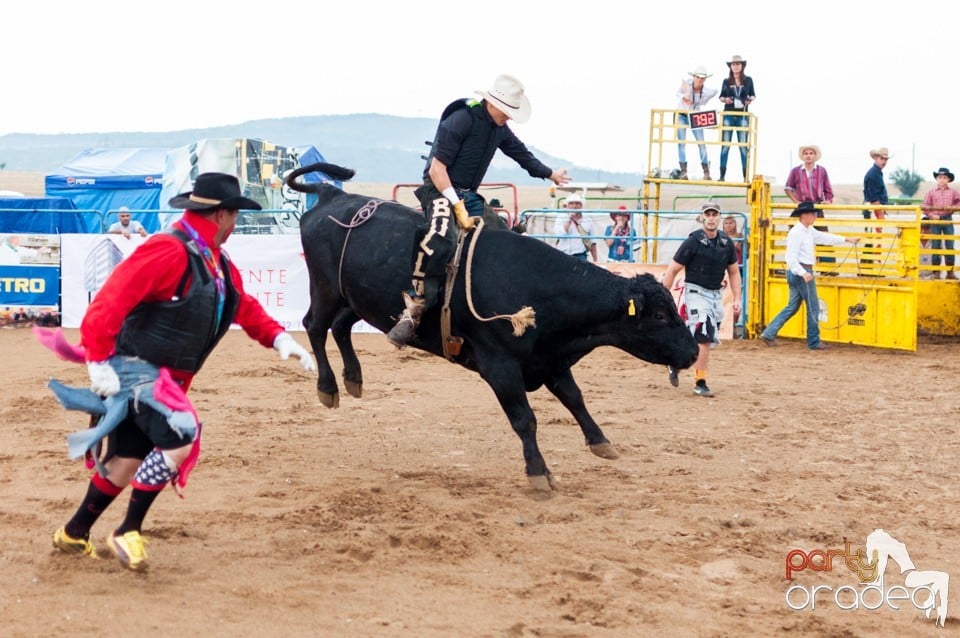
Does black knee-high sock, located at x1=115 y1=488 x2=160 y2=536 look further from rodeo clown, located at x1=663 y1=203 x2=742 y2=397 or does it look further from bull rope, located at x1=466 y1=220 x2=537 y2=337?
rodeo clown, located at x1=663 y1=203 x2=742 y2=397

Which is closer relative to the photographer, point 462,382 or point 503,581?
point 503,581

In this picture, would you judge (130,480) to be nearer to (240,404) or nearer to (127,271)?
(127,271)

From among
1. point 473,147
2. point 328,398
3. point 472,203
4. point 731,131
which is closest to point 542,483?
point 472,203

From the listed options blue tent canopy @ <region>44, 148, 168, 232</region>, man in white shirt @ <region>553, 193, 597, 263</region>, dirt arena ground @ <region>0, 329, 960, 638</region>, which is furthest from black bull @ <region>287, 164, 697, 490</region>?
blue tent canopy @ <region>44, 148, 168, 232</region>

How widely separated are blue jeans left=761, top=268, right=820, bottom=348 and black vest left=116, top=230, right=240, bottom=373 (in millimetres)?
9195

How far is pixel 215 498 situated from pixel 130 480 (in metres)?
1.24

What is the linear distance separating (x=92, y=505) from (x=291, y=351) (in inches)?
39.7

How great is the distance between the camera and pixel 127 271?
4277 millimetres

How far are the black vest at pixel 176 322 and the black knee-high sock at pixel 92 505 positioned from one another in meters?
0.54

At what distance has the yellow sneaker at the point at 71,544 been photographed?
4.65 metres

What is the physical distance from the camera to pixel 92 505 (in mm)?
4566

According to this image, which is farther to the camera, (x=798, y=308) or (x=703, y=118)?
(x=703, y=118)

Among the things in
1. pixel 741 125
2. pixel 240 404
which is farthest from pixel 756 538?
pixel 741 125

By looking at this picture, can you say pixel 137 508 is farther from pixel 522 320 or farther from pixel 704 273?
pixel 704 273
